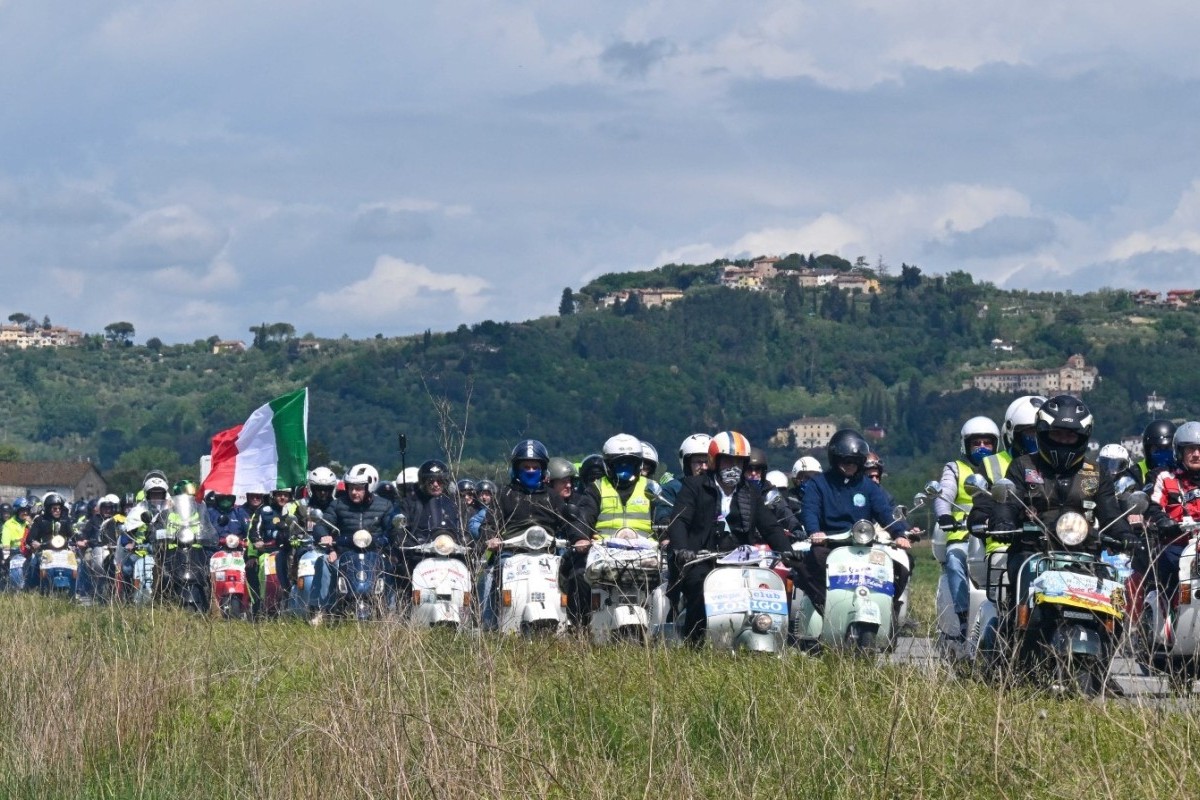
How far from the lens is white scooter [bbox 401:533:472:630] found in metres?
17.5

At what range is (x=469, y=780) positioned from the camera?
8695 millimetres

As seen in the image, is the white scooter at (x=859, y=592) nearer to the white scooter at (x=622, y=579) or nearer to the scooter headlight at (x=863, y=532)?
the scooter headlight at (x=863, y=532)

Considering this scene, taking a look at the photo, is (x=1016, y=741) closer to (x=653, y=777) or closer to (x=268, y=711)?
(x=653, y=777)

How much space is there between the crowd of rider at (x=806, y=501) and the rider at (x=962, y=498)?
0.02m

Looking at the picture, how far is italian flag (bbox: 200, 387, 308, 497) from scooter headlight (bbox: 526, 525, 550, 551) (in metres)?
13.2

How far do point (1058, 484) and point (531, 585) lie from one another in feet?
16.8

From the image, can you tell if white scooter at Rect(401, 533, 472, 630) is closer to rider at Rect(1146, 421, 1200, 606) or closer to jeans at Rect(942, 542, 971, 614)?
jeans at Rect(942, 542, 971, 614)

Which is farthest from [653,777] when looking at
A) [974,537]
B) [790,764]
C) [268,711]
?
[974,537]

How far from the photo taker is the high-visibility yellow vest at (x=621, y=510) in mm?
16812

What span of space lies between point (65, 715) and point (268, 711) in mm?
1144

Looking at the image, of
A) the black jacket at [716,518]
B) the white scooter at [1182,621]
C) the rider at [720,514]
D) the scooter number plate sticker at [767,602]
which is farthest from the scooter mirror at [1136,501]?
the black jacket at [716,518]

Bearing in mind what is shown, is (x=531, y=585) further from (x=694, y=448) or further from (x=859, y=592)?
(x=859, y=592)

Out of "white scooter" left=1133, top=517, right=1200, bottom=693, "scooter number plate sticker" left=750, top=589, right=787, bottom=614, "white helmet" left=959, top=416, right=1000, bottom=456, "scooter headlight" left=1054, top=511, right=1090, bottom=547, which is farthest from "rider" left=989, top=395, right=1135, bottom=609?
"white helmet" left=959, top=416, right=1000, bottom=456

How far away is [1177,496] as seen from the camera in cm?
1528
